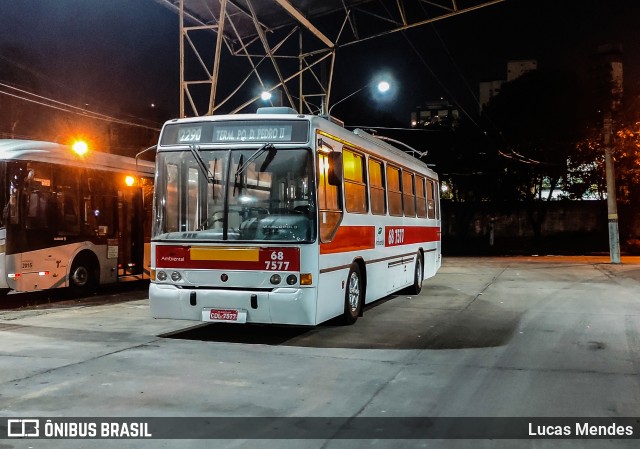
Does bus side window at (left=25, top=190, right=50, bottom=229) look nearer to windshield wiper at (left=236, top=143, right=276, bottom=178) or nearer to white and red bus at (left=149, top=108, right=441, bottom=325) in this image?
white and red bus at (left=149, top=108, right=441, bottom=325)

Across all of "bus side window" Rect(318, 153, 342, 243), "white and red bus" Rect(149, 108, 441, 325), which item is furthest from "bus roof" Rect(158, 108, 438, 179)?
"bus side window" Rect(318, 153, 342, 243)

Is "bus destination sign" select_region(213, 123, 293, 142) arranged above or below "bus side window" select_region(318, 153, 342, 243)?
above

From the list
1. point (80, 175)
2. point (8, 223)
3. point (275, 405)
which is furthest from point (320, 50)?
point (275, 405)

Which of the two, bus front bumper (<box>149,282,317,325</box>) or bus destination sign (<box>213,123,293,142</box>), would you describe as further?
bus destination sign (<box>213,123,293,142</box>)

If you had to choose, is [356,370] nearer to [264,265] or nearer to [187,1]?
[264,265]

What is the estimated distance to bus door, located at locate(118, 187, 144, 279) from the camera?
53.8 ft

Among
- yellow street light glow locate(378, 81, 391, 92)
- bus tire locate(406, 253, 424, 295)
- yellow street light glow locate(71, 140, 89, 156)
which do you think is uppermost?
yellow street light glow locate(378, 81, 391, 92)

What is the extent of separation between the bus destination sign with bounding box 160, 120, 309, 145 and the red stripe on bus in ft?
5.23

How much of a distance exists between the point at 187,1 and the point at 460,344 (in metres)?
12.4

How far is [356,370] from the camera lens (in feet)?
24.8

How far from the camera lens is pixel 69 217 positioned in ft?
47.9

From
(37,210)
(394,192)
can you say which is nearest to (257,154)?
(394,192)

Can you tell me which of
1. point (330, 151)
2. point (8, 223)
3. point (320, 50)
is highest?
point (320, 50)

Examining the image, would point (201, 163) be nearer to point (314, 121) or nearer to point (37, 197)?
point (314, 121)
